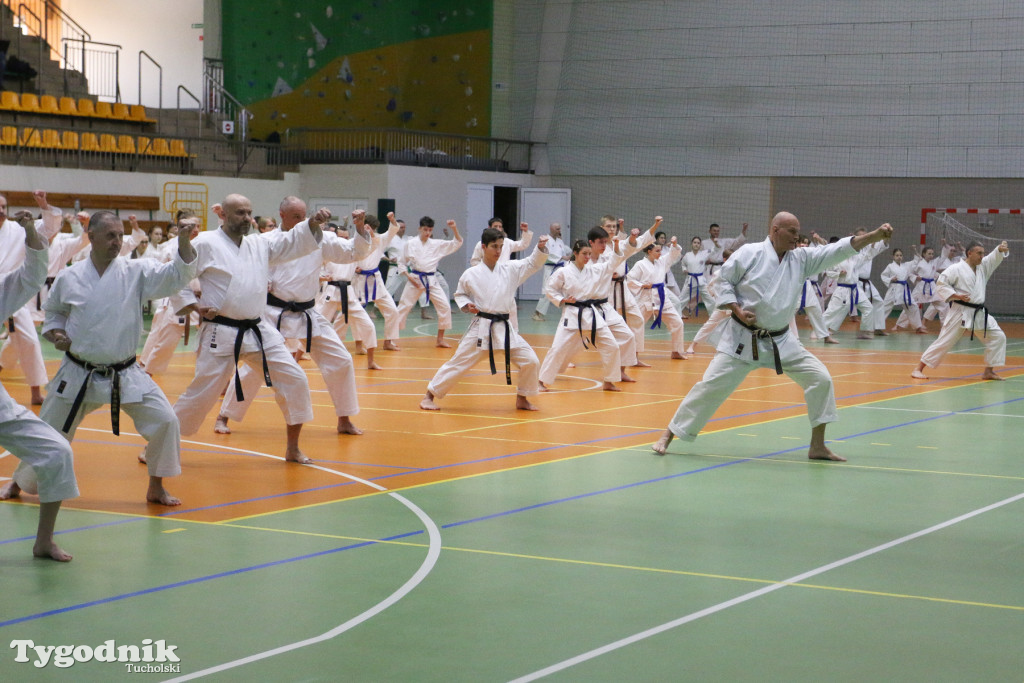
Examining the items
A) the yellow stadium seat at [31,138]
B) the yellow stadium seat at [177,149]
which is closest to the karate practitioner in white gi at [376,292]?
the yellow stadium seat at [31,138]

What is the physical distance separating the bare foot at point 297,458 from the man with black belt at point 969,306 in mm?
7865

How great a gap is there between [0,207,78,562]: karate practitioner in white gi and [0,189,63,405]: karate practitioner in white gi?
3328mm

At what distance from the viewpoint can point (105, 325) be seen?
5812 millimetres

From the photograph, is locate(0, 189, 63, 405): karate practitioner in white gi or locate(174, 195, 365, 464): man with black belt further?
locate(0, 189, 63, 405): karate practitioner in white gi

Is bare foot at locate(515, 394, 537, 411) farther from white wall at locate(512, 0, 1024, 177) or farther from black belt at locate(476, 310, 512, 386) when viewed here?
white wall at locate(512, 0, 1024, 177)

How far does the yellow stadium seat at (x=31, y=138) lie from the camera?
21.0 m

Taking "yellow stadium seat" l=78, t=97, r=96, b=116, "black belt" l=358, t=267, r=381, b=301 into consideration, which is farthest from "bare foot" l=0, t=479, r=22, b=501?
"yellow stadium seat" l=78, t=97, r=96, b=116

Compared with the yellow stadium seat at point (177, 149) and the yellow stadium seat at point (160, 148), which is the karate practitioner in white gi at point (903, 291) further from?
the yellow stadium seat at point (160, 148)

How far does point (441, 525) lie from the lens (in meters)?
6.03

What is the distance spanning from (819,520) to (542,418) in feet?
13.2

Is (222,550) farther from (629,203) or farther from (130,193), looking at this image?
(629,203)

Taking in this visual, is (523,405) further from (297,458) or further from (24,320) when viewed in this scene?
(24,320)

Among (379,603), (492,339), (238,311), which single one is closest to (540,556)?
(379,603)

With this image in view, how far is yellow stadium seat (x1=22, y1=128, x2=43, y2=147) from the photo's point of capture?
20969 millimetres
